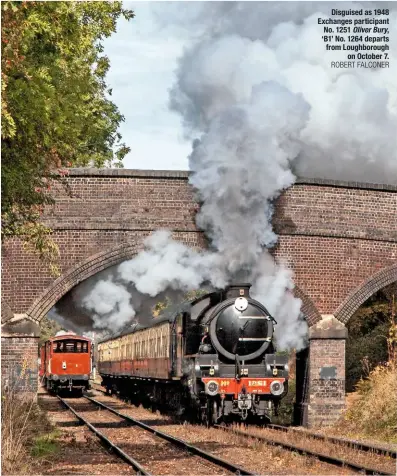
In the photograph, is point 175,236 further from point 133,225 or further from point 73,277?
point 73,277

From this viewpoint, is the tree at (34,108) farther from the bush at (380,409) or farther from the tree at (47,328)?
the tree at (47,328)

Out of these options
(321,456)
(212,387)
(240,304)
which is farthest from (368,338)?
(321,456)

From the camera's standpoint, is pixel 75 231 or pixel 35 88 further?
pixel 75 231

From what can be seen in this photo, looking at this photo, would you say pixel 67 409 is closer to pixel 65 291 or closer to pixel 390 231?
pixel 65 291

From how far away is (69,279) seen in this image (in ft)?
78.1

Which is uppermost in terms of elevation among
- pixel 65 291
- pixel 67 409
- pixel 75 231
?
pixel 75 231

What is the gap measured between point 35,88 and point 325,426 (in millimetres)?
13918

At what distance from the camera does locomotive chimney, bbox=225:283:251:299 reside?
20.0 m

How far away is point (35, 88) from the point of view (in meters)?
12.6

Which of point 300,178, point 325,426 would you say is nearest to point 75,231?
point 300,178

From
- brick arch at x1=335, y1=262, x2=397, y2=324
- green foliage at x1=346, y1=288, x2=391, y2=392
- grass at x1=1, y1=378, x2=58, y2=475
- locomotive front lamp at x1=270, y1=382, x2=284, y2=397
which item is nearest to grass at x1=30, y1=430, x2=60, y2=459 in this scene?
grass at x1=1, y1=378, x2=58, y2=475

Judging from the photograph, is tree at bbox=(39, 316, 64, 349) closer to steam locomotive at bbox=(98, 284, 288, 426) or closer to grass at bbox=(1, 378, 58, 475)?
steam locomotive at bbox=(98, 284, 288, 426)

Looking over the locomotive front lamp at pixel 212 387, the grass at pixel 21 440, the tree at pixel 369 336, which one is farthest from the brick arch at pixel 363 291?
the grass at pixel 21 440

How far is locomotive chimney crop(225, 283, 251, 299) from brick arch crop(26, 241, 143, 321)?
4630 millimetres
